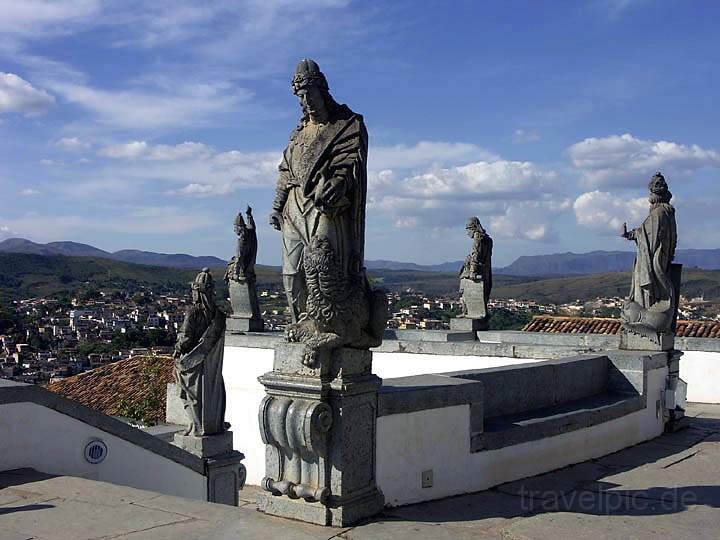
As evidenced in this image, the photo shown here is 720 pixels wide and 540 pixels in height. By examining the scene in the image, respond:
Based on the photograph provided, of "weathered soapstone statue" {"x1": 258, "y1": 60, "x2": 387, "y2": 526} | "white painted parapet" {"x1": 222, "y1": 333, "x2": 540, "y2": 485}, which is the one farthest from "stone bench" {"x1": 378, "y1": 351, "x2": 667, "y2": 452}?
"white painted parapet" {"x1": 222, "y1": 333, "x2": 540, "y2": 485}

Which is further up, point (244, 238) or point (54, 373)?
point (244, 238)

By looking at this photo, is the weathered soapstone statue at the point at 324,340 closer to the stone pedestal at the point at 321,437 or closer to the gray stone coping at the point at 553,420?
the stone pedestal at the point at 321,437

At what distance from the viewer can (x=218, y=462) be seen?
9539 millimetres

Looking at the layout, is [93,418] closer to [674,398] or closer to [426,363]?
[426,363]

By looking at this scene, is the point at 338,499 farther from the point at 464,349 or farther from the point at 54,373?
the point at 54,373

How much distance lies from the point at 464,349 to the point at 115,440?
6.29 metres

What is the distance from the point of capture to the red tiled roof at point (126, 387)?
662 inches

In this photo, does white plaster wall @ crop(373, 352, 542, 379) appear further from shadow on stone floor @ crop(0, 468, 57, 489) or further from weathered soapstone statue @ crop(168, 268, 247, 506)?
shadow on stone floor @ crop(0, 468, 57, 489)

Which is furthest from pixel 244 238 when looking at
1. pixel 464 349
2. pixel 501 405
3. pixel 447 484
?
pixel 447 484

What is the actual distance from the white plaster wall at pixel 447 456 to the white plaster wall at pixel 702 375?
706cm

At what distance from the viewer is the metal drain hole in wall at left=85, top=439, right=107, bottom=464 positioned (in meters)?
8.10

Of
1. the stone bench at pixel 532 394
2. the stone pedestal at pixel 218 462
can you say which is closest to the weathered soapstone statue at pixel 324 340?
the stone bench at pixel 532 394

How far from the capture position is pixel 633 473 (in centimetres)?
757

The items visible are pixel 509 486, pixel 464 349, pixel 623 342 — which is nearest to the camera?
pixel 509 486
